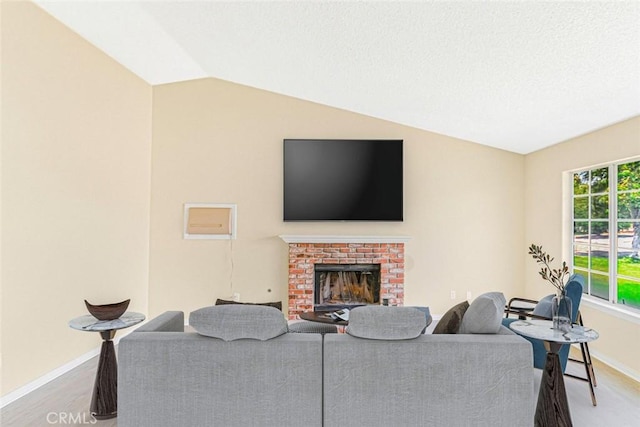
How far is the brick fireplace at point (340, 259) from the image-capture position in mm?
5410

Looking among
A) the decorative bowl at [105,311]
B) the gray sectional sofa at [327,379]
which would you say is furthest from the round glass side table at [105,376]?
the gray sectional sofa at [327,379]

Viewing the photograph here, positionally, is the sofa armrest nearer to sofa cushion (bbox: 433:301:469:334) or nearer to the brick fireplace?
sofa cushion (bbox: 433:301:469:334)

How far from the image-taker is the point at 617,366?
3.80 metres

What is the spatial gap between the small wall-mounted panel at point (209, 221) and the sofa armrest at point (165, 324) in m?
2.49

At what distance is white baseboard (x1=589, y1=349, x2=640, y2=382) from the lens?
3596mm

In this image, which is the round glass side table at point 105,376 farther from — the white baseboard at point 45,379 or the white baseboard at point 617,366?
the white baseboard at point 617,366

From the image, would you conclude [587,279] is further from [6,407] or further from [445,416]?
[6,407]

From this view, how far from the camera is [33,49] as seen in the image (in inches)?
133

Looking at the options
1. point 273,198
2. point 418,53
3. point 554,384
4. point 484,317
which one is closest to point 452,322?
point 484,317

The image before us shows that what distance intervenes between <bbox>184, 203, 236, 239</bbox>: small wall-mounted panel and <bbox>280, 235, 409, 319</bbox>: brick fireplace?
0.80 metres

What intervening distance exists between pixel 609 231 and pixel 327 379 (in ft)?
11.9

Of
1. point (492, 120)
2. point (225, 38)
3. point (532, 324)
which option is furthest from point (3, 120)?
point (492, 120)

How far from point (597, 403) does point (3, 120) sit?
16.7ft

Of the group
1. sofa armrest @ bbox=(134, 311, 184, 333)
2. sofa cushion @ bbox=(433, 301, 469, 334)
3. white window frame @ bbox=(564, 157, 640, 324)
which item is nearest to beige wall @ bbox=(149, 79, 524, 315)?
white window frame @ bbox=(564, 157, 640, 324)
